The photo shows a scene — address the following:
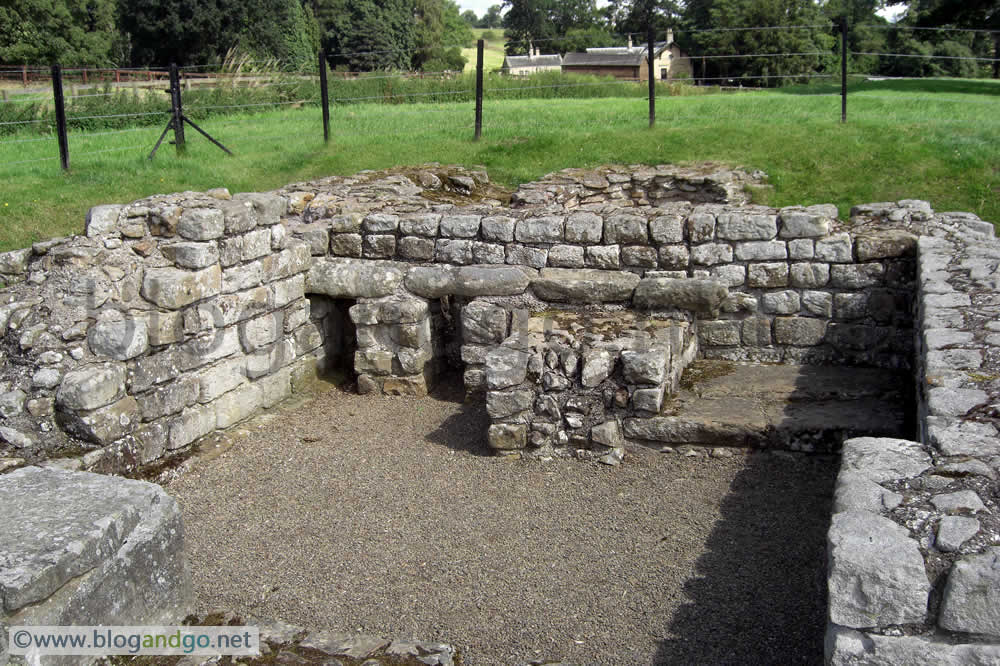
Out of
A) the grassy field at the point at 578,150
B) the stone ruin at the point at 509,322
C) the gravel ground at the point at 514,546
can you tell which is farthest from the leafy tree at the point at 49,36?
the gravel ground at the point at 514,546

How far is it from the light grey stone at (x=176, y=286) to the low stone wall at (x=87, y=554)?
2180 mm

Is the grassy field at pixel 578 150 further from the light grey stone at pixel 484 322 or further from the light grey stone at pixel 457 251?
the light grey stone at pixel 484 322

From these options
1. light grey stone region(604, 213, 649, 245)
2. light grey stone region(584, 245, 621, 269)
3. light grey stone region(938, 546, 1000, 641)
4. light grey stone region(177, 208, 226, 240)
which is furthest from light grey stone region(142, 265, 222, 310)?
light grey stone region(938, 546, 1000, 641)

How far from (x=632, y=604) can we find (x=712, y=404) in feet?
8.03

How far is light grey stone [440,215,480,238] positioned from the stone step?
2391 millimetres

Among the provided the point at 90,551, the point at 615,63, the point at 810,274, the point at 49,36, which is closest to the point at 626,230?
the point at 810,274

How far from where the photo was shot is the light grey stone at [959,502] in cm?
342

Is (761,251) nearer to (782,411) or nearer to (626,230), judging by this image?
(626,230)

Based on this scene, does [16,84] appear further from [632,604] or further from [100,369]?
[632,604]

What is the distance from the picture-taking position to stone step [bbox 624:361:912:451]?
614cm

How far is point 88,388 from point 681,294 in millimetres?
4568

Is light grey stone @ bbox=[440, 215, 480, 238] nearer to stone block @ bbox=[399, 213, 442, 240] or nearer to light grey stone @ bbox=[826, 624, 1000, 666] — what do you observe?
stone block @ bbox=[399, 213, 442, 240]

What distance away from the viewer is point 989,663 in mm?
2873

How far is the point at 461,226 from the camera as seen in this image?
814cm
